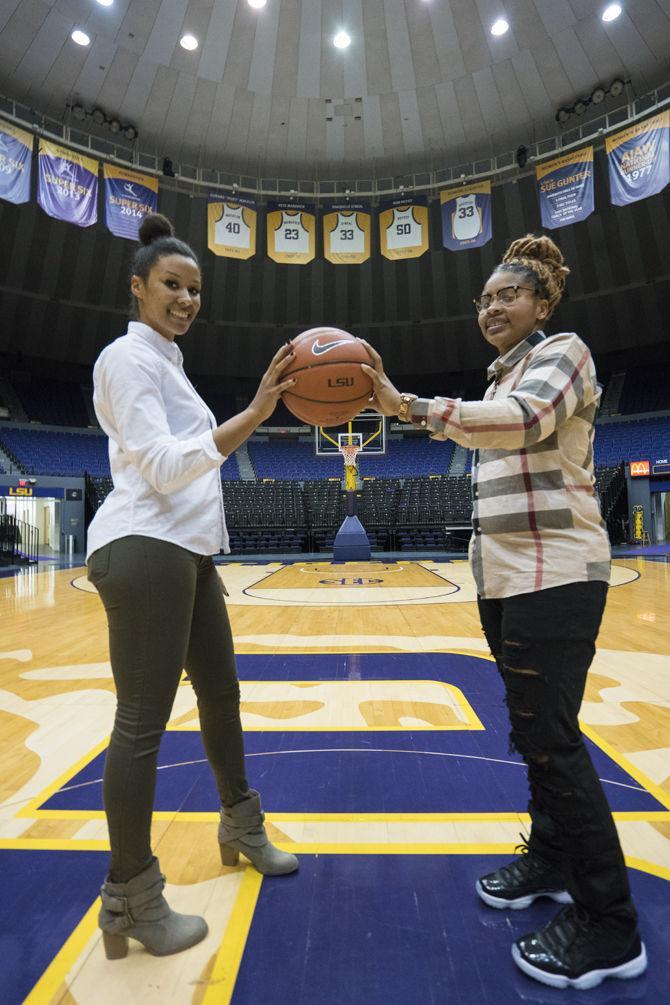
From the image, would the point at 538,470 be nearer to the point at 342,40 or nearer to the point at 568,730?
the point at 568,730

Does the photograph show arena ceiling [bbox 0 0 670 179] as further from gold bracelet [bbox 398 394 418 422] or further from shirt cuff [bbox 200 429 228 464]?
shirt cuff [bbox 200 429 228 464]

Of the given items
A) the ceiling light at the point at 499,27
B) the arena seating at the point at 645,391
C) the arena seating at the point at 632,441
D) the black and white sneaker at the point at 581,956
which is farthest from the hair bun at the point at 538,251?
the arena seating at the point at 645,391

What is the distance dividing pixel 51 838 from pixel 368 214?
16.0 meters

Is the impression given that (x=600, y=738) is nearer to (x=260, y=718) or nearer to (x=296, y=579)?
(x=260, y=718)

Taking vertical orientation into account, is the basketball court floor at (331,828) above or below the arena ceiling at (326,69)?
below

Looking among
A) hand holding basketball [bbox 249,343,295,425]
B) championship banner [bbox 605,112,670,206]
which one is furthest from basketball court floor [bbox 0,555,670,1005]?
→ championship banner [bbox 605,112,670,206]

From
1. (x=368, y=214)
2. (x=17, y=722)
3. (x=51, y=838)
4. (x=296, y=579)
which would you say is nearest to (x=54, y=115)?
(x=368, y=214)

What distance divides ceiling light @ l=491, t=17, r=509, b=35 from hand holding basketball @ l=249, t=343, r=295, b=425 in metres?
16.2

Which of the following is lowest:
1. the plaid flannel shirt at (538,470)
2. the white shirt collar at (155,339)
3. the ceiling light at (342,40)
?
the plaid flannel shirt at (538,470)

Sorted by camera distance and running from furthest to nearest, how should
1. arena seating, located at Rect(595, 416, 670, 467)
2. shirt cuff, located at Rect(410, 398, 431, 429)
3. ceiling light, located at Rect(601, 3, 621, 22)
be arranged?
arena seating, located at Rect(595, 416, 670, 467)
ceiling light, located at Rect(601, 3, 621, 22)
shirt cuff, located at Rect(410, 398, 431, 429)

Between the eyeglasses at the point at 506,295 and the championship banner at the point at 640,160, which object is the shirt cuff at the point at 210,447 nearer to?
the eyeglasses at the point at 506,295

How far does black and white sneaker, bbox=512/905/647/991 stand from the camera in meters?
1.06

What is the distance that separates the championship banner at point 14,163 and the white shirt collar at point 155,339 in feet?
43.5

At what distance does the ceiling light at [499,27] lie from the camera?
41.6 ft
